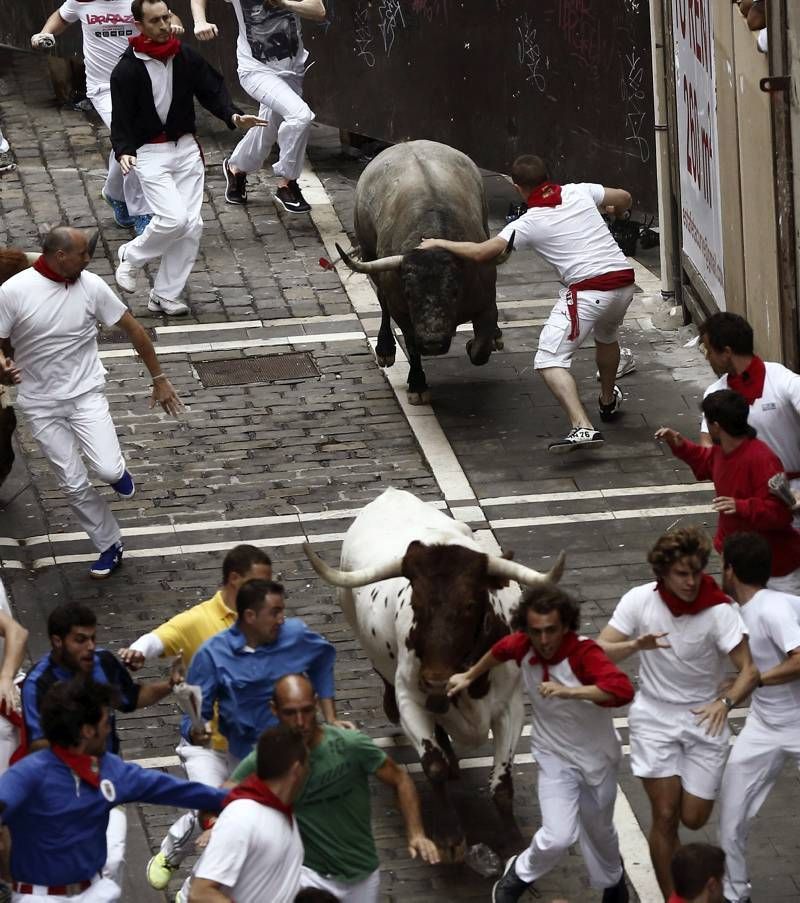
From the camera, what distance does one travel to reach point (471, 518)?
1354 cm

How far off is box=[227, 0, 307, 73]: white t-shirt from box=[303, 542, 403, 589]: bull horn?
10.6 meters

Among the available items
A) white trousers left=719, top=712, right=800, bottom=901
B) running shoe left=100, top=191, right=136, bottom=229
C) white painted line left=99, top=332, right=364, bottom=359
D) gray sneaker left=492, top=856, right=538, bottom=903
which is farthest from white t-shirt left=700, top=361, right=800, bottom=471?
running shoe left=100, top=191, right=136, bottom=229

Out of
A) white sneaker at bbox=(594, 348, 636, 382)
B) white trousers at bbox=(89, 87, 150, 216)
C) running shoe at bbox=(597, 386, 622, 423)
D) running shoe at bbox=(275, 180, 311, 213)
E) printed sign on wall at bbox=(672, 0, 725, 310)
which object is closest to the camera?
running shoe at bbox=(597, 386, 622, 423)

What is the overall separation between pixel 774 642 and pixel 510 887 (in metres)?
1.61

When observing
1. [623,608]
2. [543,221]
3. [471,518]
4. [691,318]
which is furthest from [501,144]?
[623,608]

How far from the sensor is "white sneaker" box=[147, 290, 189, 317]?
17.3 meters

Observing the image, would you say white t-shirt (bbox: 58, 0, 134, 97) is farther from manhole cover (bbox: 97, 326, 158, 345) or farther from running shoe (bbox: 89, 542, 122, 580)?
running shoe (bbox: 89, 542, 122, 580)

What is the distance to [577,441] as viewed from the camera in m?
14.3

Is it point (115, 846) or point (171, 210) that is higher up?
point (115, 846)

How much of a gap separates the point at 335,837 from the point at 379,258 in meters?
8.21

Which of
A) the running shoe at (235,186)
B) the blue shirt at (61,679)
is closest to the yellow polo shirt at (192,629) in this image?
the blue shirt at (61,679)

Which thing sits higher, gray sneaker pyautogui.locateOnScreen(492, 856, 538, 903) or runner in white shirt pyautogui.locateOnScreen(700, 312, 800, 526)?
runner in white shirt pyautogui.locateOnScreen(700, 312, 800, 526)

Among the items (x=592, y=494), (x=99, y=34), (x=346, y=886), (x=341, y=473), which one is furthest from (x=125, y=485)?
(x=99, y=34)

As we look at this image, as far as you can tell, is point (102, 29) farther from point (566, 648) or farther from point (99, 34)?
point (566, 648)
